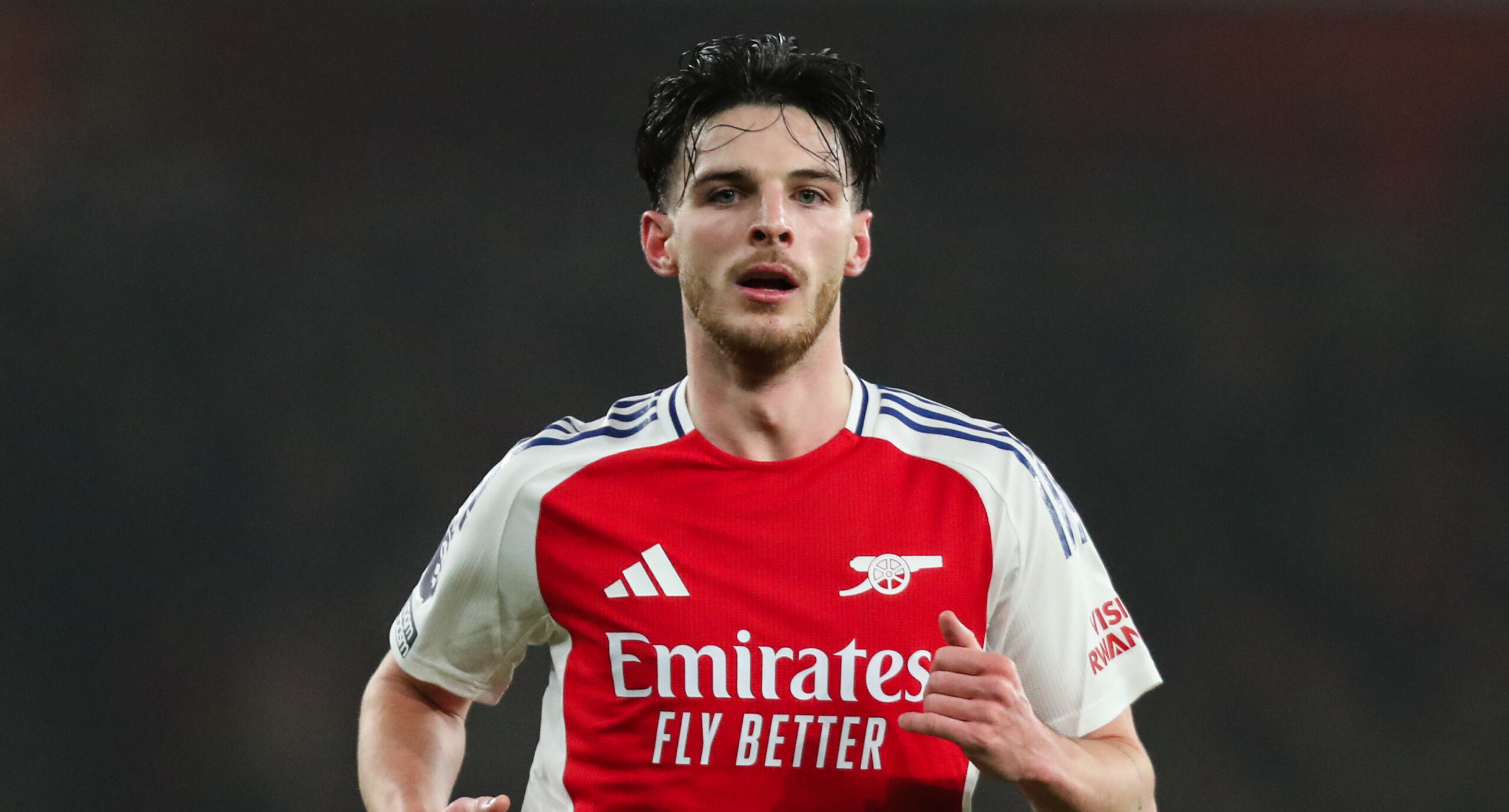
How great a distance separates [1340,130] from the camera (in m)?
3.71

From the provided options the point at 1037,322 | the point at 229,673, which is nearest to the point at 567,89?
the point at 1037,322

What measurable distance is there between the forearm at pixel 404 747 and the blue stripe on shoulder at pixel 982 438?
70cm

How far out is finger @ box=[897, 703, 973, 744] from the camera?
4.63 feet

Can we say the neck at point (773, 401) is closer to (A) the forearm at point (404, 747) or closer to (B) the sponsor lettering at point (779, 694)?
(B) the sponsor lettering at point (779, 694)

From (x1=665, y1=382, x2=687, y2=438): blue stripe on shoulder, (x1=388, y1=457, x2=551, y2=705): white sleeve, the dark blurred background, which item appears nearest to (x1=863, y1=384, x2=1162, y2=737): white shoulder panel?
(x1=665, y1=382, x2=687, y2=438): blue stripe on shoulder

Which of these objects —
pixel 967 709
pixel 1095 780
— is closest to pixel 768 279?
pixel 967 709

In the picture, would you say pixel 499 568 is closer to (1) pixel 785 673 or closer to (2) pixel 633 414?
(2) pixel 633 414

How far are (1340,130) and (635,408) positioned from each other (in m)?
2.53

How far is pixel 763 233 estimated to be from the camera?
5.51 feet

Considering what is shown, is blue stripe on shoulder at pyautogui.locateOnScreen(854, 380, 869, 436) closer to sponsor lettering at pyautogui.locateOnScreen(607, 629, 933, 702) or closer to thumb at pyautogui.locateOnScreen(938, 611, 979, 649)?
sponsor lettering at pyautogui.locateOnScreen(607, 629, 933, 702)

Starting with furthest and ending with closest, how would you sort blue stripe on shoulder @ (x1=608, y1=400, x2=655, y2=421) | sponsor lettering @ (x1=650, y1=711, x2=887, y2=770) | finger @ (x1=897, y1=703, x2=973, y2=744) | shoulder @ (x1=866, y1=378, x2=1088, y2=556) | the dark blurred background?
1. the dark blurred background
2. blue stripe on shoulder @ (x1=608, y1=400, x2=655, y2=421)
3. shoulder @ (x1=866, y1=378, x2=1088, y2=556)
4. sponsor lettering @ (x1=650, y1=711, x2=887, y2=770)
5. finger @ (x1=897, y1=703, x2=973, y2=744)

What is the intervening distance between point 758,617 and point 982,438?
364 millimetres

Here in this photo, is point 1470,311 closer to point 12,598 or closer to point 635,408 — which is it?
point 635,408

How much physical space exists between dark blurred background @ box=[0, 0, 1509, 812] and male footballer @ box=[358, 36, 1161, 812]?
170 centimetres
